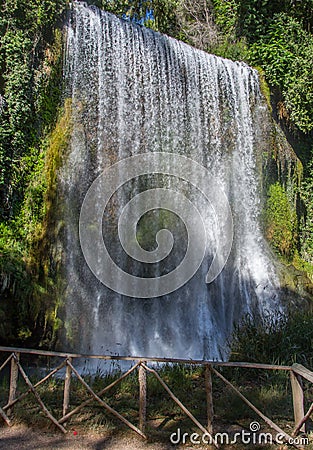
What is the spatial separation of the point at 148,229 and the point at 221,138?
9.68 ft

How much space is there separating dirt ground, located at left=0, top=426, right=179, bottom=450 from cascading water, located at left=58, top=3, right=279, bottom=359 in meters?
3.76

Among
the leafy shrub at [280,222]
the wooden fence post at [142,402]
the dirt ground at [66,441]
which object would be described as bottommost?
the dirt ground at [66,441]

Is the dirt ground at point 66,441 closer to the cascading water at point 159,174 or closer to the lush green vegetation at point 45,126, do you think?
the lush green vegetation at point 45,126

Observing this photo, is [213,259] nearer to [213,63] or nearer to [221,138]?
[221,138]

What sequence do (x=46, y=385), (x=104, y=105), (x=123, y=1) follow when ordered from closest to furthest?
1. (x=46, y=385)
2. (x=104, y=105)
3. (x=123, y=1)

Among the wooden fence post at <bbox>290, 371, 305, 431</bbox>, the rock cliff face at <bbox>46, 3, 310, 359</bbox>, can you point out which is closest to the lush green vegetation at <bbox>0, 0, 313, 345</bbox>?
the rock cliff face at <bbox>46, 3, 310, 359</bbox>

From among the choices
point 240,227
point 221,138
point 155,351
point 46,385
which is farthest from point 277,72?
point 46,385

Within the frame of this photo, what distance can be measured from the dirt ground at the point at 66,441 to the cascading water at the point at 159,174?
3.76 metres

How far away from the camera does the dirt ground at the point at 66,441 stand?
419cm

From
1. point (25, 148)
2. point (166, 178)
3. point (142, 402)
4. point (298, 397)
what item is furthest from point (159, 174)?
point (298, 397)

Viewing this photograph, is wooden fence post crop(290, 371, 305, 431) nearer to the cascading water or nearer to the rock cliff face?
the rock cliff face

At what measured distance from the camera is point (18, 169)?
8461mm

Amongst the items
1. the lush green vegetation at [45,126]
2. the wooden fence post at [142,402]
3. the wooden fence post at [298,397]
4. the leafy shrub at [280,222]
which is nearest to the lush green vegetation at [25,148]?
the lush green vegetation at [45,126]

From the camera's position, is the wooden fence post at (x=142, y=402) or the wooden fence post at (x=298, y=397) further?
the wooden fence post at (x=142, y=402)
